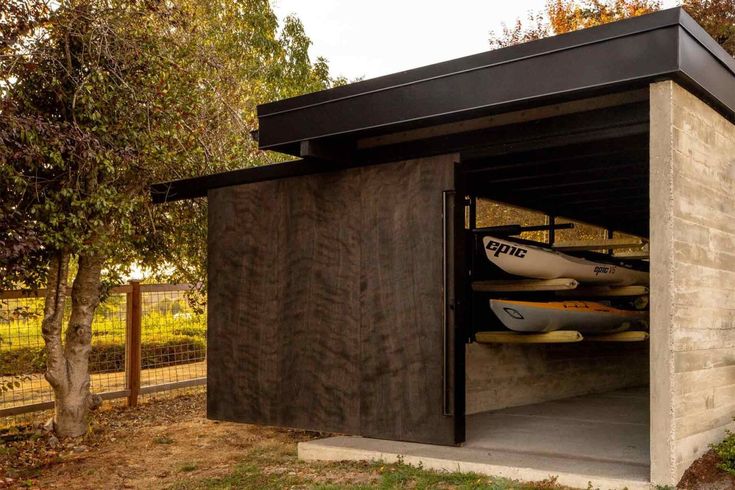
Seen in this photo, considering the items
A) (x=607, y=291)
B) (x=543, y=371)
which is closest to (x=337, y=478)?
(x=543, y=371)

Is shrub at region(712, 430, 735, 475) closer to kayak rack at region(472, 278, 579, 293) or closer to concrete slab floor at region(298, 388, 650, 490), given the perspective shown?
concrete slab floor at region(298, 388, 650, 490)

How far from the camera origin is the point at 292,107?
20.0 ft

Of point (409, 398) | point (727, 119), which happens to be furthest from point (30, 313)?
point (727, 119)

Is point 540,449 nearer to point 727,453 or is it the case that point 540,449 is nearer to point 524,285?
point 727,453

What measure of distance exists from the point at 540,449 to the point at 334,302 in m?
2.01

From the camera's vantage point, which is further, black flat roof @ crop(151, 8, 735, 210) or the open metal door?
the open metal door

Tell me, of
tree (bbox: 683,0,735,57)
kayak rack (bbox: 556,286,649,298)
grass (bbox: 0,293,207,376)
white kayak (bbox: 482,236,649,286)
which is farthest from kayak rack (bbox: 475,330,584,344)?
tree (bbox: 683,0,735,57)

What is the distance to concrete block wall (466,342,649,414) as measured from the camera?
24.9ft

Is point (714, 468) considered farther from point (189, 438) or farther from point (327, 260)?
point (189, 438)

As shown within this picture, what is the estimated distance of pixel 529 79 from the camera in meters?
4.77

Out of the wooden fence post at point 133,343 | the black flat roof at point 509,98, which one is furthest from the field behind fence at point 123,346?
the black flat roof at point 509,98

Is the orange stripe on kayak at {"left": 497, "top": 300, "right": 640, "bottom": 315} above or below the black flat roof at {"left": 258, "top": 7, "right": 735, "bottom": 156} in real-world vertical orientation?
below

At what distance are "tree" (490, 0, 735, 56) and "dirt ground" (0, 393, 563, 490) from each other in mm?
10124

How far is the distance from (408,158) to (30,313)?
4091 mm
